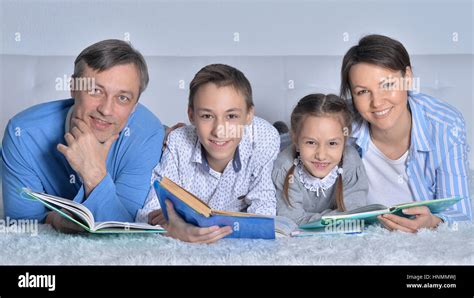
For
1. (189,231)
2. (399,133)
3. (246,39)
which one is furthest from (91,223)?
(246,39)

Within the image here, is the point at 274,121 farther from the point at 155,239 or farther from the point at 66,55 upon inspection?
the point at 155,239

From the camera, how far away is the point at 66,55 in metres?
2.95

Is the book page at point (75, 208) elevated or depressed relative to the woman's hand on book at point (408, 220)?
elevated

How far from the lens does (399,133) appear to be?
7.18ft

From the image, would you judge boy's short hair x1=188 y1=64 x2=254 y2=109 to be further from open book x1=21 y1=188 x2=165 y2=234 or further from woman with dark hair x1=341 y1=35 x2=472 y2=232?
open book x1=21 y1=188 x2=165 y2=234

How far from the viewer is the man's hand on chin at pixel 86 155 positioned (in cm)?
189

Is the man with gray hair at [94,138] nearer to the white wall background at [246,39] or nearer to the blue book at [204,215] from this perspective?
the blue book at [204,215]

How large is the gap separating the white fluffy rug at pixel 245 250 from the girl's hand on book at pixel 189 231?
0.09 ft

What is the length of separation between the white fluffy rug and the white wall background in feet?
3.55

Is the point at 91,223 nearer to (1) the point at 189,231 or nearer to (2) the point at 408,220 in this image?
(1) the point at 189,231

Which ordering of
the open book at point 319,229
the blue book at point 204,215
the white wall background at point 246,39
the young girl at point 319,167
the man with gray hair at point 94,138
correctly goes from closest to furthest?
the blue book at point 204,215
the open book at point 319,229
the man with gray hair at point 94,138
the young girl at point 319,167
the white wall background at point 246,39

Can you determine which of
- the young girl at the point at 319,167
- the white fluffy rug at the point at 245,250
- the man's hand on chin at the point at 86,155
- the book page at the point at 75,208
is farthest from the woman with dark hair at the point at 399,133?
the book page at the point at 75,208

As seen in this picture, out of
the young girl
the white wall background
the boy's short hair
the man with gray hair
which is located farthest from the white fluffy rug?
the white wall background

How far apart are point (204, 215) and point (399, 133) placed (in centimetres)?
73
